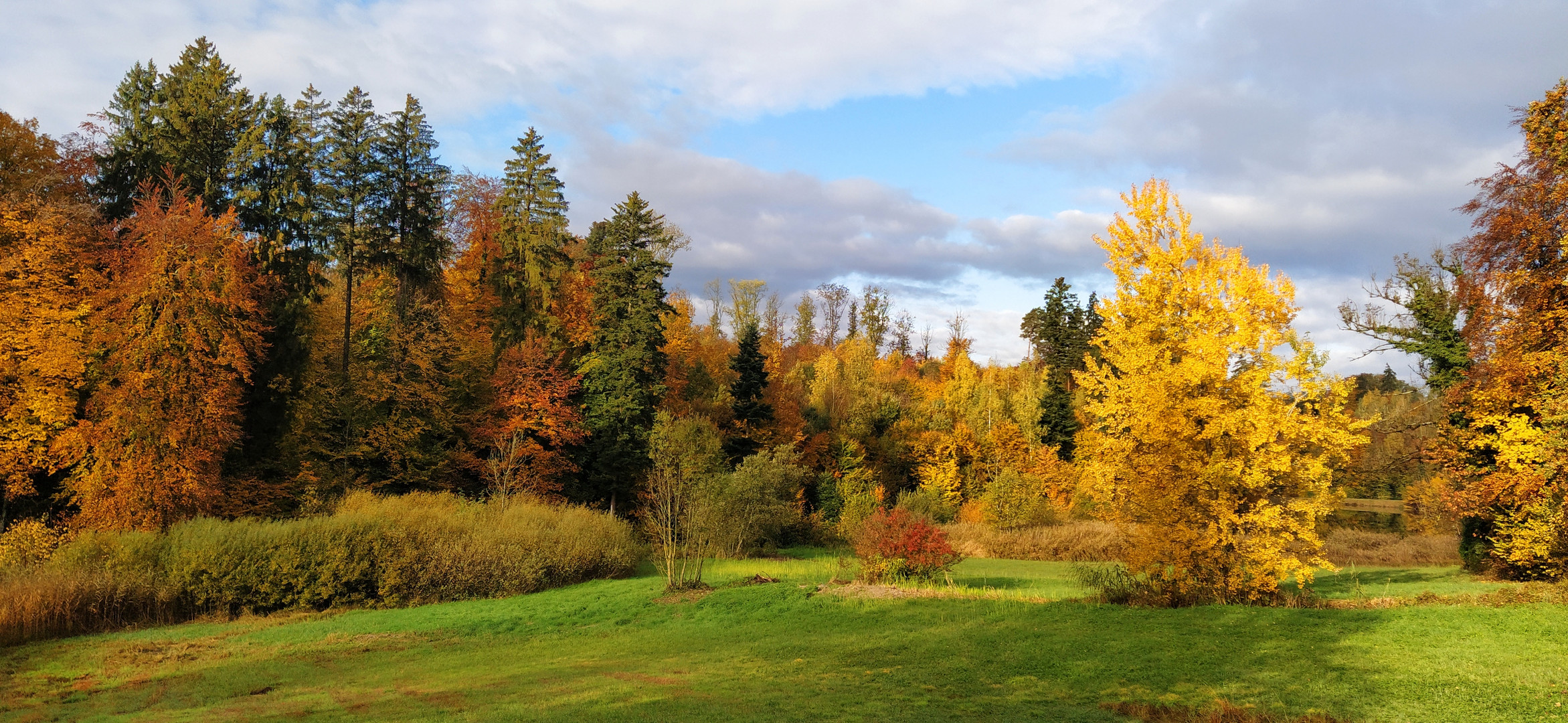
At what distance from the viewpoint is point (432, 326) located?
3541cm

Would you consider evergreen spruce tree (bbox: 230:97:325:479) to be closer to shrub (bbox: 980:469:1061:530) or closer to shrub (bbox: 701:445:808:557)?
shrub (bbox: 701:445:808:557)

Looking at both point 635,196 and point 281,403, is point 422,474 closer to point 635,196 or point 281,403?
point 281,403

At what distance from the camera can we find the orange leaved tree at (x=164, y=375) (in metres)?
24.9

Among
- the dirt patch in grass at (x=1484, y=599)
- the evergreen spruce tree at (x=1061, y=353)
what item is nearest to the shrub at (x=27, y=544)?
the dirt patch in grass at (x=1484, y=599)

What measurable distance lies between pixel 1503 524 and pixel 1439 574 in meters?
4.86

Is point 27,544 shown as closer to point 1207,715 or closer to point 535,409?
point 535,409

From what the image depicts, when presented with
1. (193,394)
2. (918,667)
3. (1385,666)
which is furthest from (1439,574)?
(193,394)

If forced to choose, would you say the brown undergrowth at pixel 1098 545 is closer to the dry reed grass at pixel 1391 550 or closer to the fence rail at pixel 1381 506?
the dry reed grass at pixel 1391 550

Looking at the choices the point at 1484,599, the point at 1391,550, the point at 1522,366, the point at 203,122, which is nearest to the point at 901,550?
the point at 1484,599

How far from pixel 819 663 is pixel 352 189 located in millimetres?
32782

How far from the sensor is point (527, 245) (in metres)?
39.6

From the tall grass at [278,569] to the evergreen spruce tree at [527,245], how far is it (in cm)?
1588

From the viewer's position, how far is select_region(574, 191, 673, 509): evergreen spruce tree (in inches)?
1516

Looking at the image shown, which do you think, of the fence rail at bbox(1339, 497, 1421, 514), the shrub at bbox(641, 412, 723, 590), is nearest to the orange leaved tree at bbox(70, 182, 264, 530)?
the shrub at bbox(641, 412, 723, 590)
